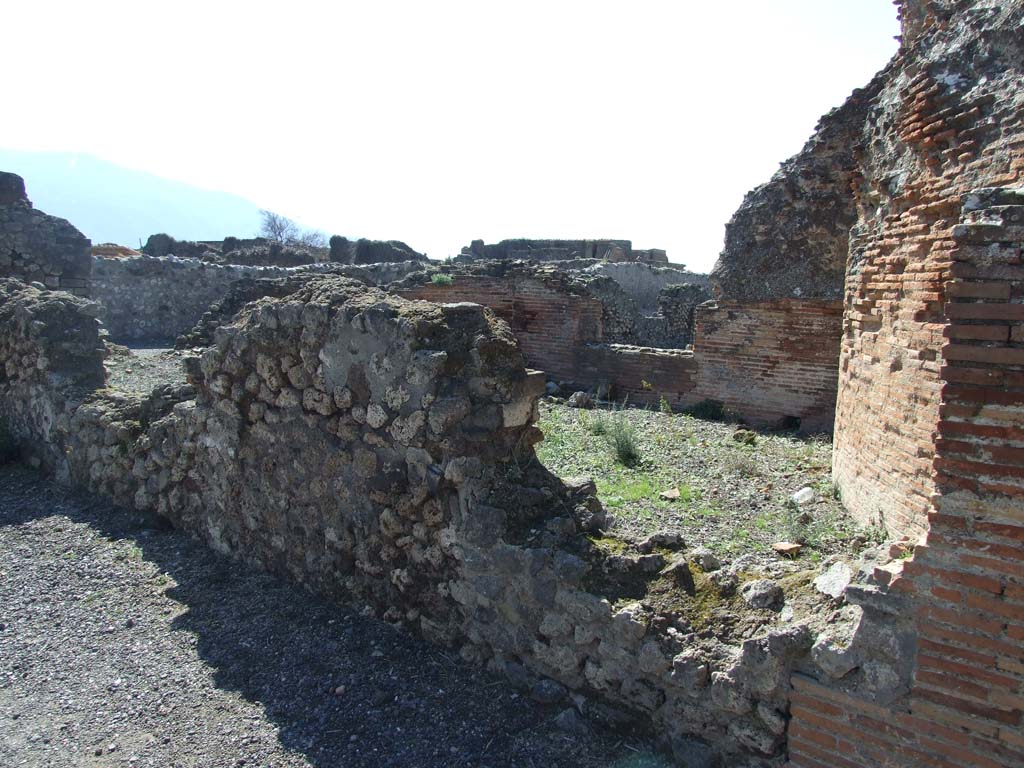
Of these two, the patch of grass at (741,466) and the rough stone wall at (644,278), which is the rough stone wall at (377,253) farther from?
the patch of grass at (741,466)

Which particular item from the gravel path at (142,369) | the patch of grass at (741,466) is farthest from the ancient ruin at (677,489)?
the gravel path at (142,369)

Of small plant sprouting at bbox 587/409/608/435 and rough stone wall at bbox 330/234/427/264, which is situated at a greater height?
rough stone wall at bbox 330/234/427/264

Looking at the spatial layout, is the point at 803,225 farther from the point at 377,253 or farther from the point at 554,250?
the point at 554,250

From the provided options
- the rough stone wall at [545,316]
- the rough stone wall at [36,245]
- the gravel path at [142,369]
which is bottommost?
the gravel path at [142,369]

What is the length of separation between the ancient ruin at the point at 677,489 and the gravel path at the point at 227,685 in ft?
0.62

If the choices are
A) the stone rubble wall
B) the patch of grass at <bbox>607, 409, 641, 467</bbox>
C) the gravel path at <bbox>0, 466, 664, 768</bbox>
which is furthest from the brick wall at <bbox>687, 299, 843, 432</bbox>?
the gravel path at <bbox>0, 466, 664, 768</bbox>

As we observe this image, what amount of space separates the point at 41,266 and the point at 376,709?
38.2 ft

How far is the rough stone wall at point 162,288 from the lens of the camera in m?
16.3

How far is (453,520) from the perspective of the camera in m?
3.56

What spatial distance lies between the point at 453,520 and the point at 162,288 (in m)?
15.9

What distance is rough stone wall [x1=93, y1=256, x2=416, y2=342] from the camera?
643 inches

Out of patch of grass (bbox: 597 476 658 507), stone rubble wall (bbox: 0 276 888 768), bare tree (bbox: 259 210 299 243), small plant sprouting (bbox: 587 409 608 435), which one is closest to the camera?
stone rubble wall (bbox: 0 276 888 768)

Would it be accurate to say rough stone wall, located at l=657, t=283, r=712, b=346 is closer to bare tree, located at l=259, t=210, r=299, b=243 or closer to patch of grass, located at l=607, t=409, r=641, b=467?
patch of grass, located at l=607, t=409, r=641, b=467

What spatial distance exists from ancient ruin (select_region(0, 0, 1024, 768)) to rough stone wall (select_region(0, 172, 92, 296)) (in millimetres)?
4376
